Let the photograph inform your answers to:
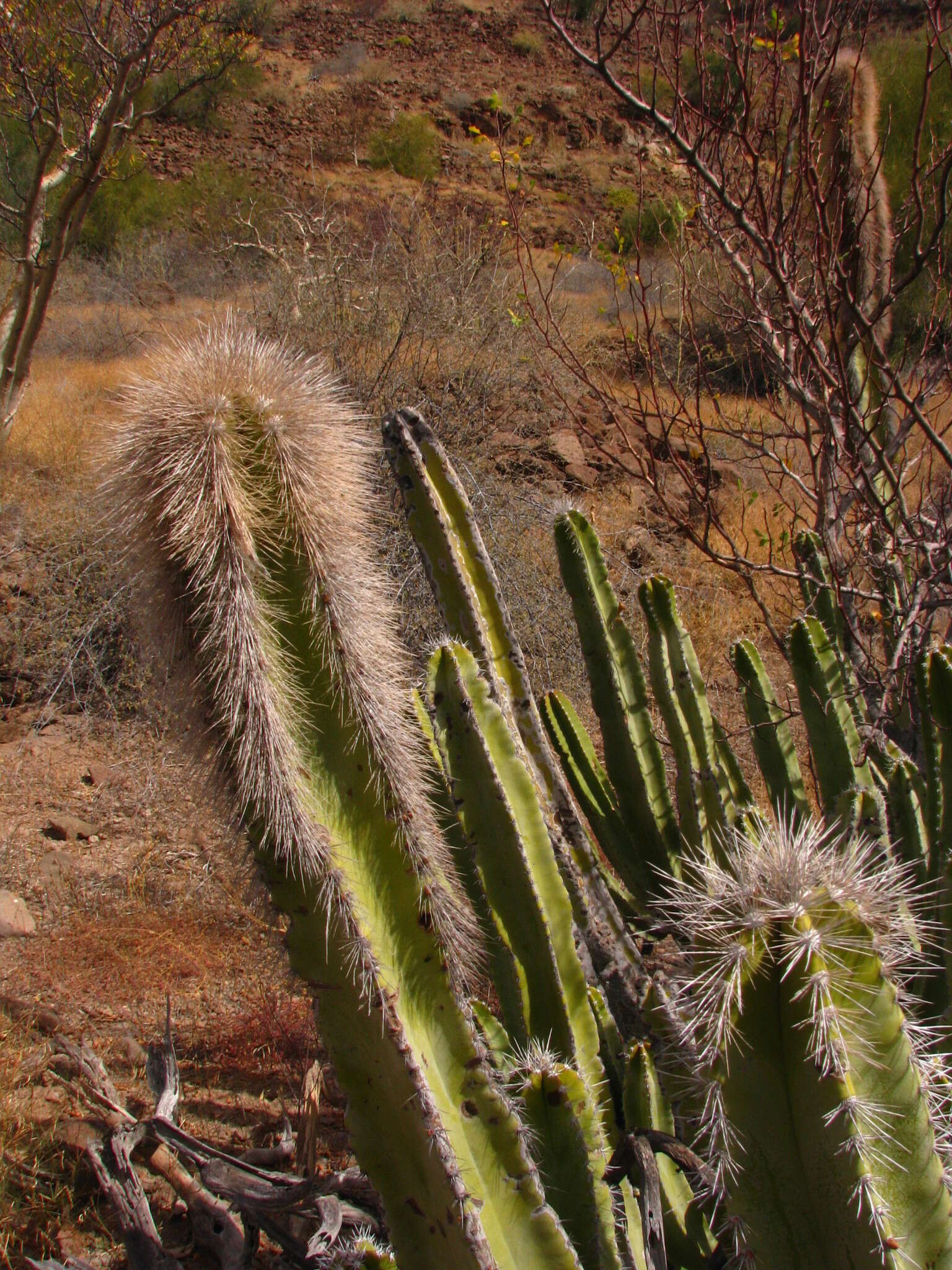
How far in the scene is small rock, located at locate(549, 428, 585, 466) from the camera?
752 cm

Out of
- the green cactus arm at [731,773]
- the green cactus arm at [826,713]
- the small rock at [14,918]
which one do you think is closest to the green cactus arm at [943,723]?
the green cactus arm at [826,713]

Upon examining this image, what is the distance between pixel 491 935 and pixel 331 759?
540mm

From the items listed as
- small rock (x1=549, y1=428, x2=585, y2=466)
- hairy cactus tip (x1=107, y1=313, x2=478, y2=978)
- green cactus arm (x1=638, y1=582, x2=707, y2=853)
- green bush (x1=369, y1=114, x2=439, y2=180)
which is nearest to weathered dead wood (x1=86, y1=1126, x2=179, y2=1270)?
hairy cactus tip (x1=107, y1=313, x2=478, y2=978)

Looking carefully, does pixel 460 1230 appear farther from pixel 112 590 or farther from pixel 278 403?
pixel 112 590

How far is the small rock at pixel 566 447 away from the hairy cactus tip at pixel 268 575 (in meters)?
6.03

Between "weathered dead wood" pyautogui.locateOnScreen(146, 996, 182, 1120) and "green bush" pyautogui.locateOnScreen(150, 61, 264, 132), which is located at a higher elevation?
"green bush" pyautogui.locateOnScreen(150, 61, 264, 132)

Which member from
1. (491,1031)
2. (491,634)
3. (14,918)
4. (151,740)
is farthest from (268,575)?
(151,740)

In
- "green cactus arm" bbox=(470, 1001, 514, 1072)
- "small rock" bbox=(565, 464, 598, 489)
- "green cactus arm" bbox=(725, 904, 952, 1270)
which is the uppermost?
"small rock" bbox=(565, 464, 598, 489)

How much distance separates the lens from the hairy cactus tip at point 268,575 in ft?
4.79

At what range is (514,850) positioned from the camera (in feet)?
→ 5.61

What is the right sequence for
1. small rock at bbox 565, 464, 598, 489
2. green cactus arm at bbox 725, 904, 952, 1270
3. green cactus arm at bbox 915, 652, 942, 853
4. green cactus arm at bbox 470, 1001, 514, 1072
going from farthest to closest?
small rock at bbox 565, 464, 598, 489 < green cactus arm at bbox 915, 652, 942, 853 < green cactus arm at bbox 470, 1001, 514, 1072 < green cactus arm at bbox 725, 904, 952, 1270

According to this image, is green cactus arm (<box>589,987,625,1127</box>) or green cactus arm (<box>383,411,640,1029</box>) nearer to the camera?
green cactus arm (<box>589,987,625,1127</box>)

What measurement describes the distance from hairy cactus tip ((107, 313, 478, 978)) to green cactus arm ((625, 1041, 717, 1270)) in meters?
0.39

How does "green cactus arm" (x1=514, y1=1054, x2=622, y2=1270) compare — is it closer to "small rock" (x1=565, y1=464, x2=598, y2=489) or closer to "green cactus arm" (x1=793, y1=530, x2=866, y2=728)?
"green cactus arm" (x1=793, y1=530, x2=866, y2=728)
